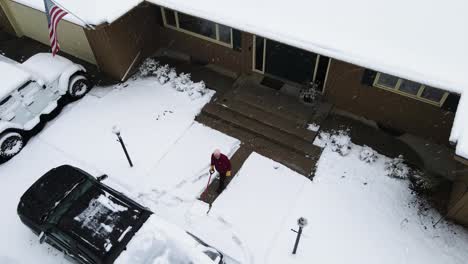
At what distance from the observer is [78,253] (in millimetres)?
7332

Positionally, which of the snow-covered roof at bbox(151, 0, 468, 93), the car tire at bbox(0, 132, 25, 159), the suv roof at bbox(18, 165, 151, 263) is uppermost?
the snow-covered roof at bbox(151, 0, 468, 93)

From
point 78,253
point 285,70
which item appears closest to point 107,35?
point 285,70

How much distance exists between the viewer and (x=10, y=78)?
9.96m

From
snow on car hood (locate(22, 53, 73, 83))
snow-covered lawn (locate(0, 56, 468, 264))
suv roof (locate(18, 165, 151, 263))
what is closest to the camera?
suv roof (locate(18, 165, 151, 263))

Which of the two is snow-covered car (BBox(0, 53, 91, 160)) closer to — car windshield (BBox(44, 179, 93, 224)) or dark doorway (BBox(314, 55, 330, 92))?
car windshield (BBox(44, 179, 93, 224))

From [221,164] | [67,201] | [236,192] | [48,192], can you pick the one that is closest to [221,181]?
[236,192]

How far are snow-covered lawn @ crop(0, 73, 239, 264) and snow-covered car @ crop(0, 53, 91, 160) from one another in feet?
1.43

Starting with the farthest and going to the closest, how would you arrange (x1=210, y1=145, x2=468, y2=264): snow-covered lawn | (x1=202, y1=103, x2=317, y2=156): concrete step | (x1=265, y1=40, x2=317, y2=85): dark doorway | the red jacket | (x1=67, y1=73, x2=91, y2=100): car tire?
1. (x1=67, y1=73, x2=91, y2=100): car tire
2. (x1=265, y1=40, x2=317, y2=85): dark doorway
3. (x1=202, y1=103, x2=317, y2=156): concrete step
4. the red jacket
5. (x1=210, y1=145, x2=468, y2=264): snow-covered lawn

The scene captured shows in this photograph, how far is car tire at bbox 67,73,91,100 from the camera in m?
11.1

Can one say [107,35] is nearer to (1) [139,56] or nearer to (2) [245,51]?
(1) [139,56]

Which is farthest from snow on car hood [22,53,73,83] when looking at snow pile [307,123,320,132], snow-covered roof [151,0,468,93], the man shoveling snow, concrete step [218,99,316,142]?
snow pile [307,123,320,132]

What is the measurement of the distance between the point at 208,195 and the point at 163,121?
3088mm

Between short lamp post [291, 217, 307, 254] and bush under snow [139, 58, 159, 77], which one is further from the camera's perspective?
bush under snow [139, 58, 159, 77]

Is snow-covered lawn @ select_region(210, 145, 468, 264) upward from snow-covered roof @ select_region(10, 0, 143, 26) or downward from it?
downward
